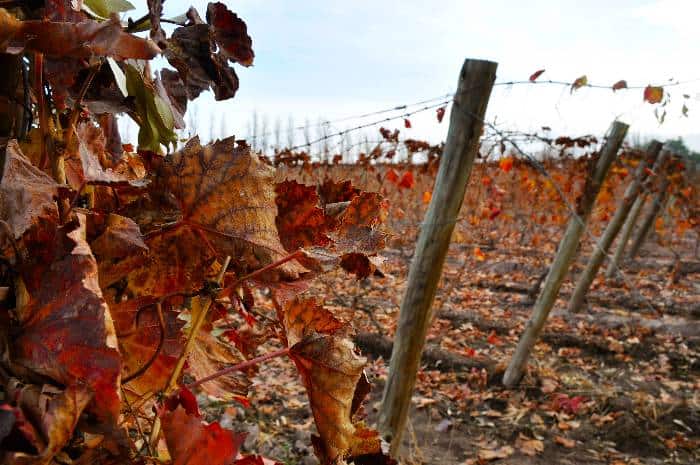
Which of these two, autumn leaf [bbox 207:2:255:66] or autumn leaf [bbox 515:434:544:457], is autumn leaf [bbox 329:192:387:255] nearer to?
autumn leaf [bbox 207:2:255:66]

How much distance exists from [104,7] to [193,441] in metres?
0.39

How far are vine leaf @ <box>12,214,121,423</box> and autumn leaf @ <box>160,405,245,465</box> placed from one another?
0.08 m

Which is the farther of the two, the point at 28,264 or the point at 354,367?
the point at 354,367

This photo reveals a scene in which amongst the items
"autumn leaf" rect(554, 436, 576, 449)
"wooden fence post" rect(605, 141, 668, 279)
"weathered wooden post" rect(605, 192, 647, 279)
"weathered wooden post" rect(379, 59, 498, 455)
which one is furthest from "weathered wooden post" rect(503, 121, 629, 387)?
"weathered wooden post" rect(605, 192, 647, 279)

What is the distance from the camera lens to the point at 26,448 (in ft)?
0.97

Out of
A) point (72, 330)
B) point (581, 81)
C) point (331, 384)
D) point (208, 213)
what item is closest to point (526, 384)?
point (581, 81)

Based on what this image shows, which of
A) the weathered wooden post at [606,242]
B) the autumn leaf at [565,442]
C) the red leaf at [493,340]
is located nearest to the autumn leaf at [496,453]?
the autumn leaf at [565,442]

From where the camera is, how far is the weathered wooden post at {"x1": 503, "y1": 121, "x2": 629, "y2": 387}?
13.7ft

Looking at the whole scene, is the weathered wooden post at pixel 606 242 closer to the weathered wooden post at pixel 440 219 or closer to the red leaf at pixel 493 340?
the red leaf at pixel 493 340

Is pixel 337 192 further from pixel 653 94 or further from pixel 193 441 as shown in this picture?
pixel 653 94

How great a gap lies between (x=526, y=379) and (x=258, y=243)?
457 centimetres

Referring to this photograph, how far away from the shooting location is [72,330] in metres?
0.33

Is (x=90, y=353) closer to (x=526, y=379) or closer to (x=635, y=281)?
(x=526, y=379)

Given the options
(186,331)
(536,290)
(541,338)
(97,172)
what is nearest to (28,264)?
(97,172)
